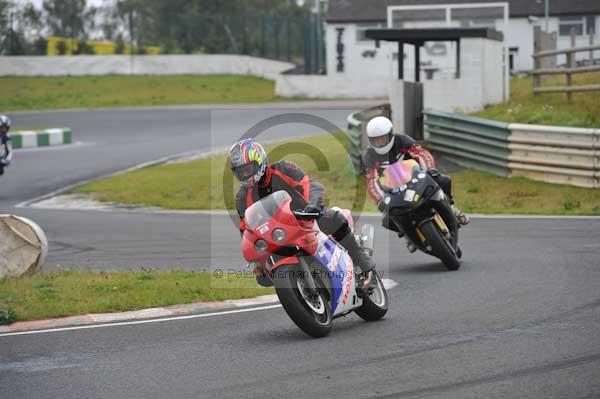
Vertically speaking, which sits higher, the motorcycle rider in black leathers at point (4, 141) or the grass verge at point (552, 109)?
the grass verge at point (552, 109)

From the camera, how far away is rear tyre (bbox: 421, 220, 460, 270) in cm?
1158

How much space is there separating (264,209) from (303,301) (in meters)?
0.76

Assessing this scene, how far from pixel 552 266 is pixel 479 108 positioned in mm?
13743

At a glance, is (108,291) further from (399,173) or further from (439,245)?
(439,245)

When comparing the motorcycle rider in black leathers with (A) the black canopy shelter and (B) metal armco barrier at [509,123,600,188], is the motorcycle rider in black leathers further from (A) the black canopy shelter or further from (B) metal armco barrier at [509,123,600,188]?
(B) metal armco barrier at [509,123,600,188]

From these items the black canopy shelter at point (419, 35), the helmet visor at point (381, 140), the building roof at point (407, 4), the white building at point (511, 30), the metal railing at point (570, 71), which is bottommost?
the helmet visor at point (381, 140)

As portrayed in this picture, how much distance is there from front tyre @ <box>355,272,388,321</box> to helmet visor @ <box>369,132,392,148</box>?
2.66 meters

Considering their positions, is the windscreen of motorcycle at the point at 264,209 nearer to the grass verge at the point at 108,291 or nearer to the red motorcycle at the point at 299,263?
the red motorcycle at the point at 299,263

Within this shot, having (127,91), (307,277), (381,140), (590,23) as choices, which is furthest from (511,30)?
(307,277)

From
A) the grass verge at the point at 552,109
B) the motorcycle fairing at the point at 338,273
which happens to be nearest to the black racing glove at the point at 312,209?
the motorcycle fairing at the point at 338,273

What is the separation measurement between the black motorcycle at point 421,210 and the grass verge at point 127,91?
1223 inches

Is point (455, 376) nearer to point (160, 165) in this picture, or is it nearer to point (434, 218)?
point (434, 218)

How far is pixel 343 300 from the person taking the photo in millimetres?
8578

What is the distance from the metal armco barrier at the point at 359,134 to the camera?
22.1m
